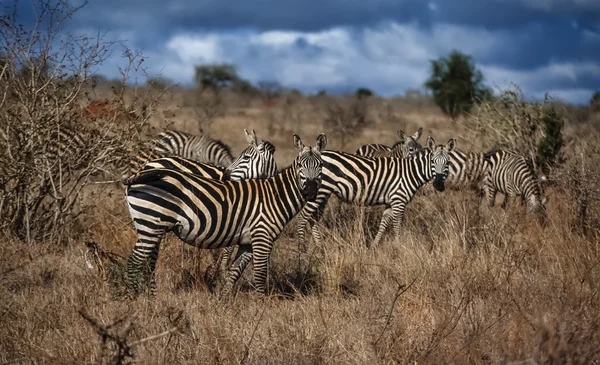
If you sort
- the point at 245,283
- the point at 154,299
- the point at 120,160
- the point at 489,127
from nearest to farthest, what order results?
the point at 154,299 < the point at 245,283 < the point at 120,160 < the point at 489,127

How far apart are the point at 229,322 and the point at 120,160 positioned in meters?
4.30

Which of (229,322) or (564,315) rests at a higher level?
(564,315)

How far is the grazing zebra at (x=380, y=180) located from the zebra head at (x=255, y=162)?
1.24 metres

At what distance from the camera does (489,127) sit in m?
14.0

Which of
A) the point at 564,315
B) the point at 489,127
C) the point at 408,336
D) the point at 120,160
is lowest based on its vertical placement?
the point at 408,336

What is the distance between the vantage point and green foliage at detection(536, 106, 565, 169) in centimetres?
1240

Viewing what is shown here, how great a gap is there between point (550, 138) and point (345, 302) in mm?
7588

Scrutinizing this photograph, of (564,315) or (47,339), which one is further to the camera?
(47,339)

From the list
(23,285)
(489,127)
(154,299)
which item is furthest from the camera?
(489,127)

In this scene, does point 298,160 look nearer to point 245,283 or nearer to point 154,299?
point 245,283

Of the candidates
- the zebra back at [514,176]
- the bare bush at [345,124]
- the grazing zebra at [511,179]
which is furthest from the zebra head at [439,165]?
the bare bush at [345,124]

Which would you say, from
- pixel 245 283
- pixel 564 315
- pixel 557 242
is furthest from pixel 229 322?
pixel 557 242

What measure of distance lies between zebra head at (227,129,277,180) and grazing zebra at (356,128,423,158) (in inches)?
136

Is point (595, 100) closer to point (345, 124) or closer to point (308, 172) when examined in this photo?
point (345, 124)
